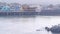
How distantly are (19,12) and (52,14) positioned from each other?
1349 millimetres

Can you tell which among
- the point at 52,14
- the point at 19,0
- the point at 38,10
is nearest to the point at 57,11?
the point at 52,14

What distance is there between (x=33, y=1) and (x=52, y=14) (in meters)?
1.39

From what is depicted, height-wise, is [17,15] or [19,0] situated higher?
[19,0]

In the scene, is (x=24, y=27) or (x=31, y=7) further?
(x=31, y=7)

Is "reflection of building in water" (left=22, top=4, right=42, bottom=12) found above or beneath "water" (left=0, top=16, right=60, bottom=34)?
above

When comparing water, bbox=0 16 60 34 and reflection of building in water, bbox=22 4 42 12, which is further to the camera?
reflection of building in water, bbox=22 4 42 12

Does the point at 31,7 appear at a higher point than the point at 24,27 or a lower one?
higher

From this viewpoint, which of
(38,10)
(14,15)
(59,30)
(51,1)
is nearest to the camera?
(59,30)

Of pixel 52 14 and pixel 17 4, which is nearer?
pixel 52 14

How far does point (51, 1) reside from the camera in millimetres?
8148

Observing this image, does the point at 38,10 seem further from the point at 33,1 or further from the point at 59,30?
the point at 59,30

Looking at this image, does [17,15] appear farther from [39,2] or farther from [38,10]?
[39,2]

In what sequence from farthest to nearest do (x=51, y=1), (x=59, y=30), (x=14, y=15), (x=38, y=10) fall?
(x=51, y=1), (x=38, y=10), (x=14, y=15), (x=59, y=30)

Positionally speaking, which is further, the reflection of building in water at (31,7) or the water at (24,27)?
the reflection of building in water at (31,7)
